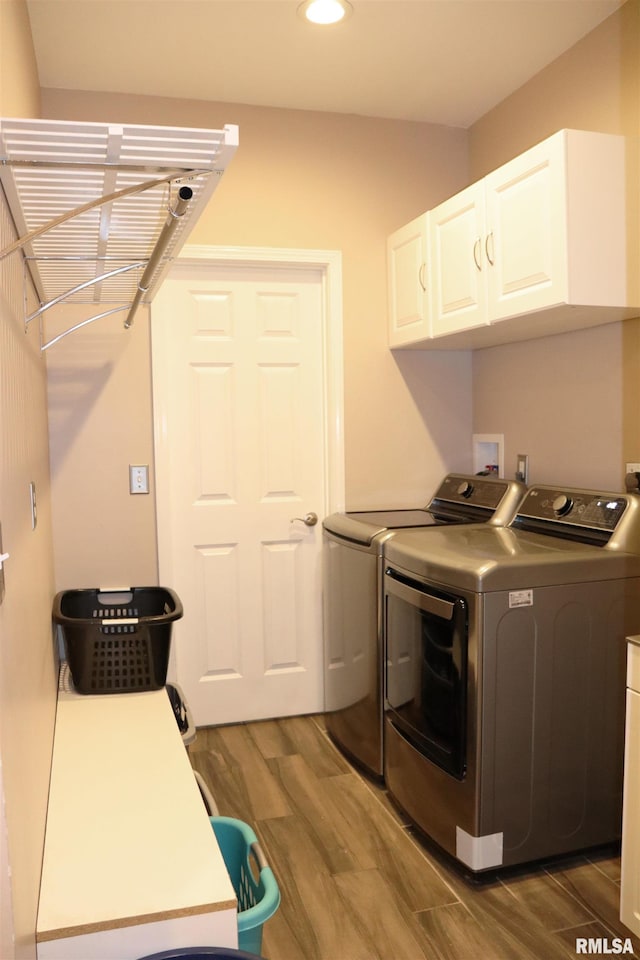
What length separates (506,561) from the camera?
2168 mm

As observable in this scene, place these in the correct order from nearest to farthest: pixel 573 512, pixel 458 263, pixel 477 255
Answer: pixel 573 512, pixel 477 255, pixel 458 263

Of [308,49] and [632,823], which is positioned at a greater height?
[308,49]

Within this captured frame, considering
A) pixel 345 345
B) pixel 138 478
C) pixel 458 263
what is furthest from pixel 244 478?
pixel 458 263

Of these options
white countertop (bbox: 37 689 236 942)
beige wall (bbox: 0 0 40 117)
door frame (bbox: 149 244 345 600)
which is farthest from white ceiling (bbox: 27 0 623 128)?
white countertop (bbox: 37 689 236 942)

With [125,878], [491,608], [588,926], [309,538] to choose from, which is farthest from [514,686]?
[309,538]

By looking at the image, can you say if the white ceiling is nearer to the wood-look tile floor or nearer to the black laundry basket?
the black laundry basket

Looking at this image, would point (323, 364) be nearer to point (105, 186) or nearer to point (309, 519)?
point (309, 519)

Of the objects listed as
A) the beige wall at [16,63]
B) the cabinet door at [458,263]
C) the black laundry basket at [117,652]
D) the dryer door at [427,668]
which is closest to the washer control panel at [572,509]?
the dryer door at [427,668]

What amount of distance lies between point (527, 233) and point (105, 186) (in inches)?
56.7

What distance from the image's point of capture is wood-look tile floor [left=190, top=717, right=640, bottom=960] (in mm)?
1987

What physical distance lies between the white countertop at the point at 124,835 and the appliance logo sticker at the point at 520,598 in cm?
98

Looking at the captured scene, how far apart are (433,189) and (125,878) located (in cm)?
301

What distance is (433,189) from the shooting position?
137 inches

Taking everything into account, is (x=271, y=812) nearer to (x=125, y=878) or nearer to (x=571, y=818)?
(x=571, y=818)
